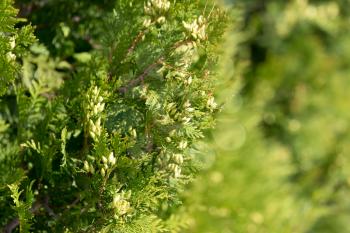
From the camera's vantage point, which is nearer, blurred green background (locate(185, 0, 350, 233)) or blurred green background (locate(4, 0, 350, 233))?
blurred green background (locate(4, 0, 350, 233))

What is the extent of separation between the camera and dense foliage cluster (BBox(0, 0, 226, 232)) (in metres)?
1.32

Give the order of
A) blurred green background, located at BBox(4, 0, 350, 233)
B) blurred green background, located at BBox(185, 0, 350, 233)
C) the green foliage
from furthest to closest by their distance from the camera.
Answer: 1. blurred green background, located at BBox(185, 0, 350, 233)
2. blurred green background, located at BBox(4, 0, 350, 233)
3. the green foliage

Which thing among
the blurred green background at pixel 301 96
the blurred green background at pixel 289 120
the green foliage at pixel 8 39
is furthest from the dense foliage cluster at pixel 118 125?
the blurred green background at pixel 301 96

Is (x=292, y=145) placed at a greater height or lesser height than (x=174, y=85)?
greater

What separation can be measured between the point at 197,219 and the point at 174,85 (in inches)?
47.6

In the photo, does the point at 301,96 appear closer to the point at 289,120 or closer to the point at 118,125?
the point at 289,120

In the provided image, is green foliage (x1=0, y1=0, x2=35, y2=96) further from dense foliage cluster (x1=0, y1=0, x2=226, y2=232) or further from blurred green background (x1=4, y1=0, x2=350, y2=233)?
blurred green background (x1=4, y1=0, x2=350, y2=233)

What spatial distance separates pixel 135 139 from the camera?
1387 mm

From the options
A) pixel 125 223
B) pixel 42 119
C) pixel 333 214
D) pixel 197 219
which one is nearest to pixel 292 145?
pixel 333 214

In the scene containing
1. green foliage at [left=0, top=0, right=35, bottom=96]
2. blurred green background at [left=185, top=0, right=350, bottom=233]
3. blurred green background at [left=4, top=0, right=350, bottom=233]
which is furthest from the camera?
blurred green background at [left=185, top=0, right=350, bottom=233]

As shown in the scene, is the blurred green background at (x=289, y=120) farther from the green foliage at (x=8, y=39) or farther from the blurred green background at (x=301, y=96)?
the green foliage at (x=8, y=39)

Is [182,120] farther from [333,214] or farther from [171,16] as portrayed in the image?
[333,214]

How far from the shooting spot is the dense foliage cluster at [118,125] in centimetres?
132

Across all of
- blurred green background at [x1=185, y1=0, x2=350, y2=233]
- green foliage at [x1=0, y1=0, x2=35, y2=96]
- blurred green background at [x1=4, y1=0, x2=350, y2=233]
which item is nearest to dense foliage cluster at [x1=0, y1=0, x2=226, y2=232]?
green foliage at [x1=0, y1=0, x2=35, y2=96]
